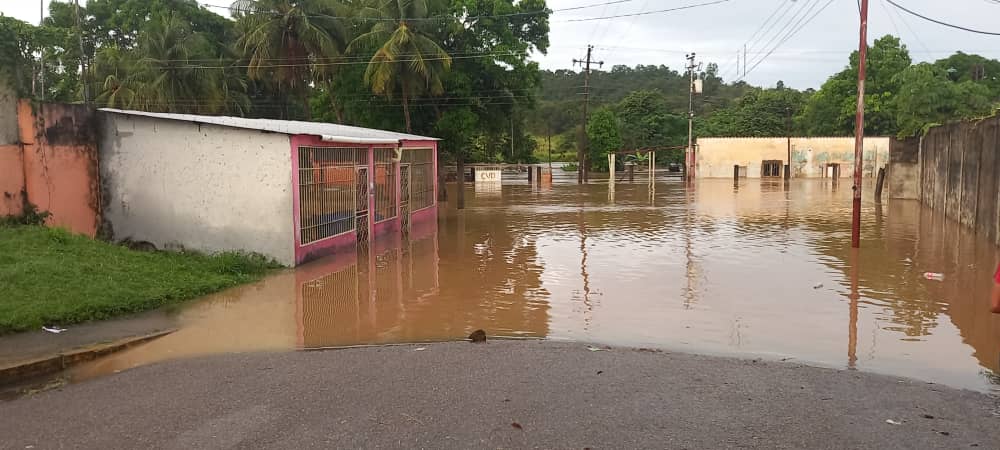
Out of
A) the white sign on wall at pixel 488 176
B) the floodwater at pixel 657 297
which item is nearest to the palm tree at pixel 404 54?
the floodwater at pixel 657 297

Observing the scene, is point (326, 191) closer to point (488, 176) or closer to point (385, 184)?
point (385, 184)

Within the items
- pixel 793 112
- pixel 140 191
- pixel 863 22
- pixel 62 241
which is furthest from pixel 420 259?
pixel 793 112

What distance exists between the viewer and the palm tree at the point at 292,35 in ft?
105

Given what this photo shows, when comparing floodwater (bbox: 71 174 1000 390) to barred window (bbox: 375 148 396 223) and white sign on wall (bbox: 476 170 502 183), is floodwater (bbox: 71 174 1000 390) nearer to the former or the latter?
barred window (bbox: 375 148 396 223)

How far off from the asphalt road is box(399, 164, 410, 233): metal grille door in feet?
43.1

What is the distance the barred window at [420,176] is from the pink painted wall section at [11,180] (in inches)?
414

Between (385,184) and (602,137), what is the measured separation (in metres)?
47.6

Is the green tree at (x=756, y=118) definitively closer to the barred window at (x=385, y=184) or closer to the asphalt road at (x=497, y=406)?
the barred window at (x=385, y=184)

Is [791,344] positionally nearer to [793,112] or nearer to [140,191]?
[140,191]

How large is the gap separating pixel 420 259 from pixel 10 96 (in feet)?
26.2

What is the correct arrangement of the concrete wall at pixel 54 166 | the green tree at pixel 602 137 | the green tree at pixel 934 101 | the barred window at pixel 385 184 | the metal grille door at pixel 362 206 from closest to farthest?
the concrete wall at pixel 54 166 → the metal grille door at pixel 362 206 → the barred window at pixel 385 184 → the green tree at pixel 934 101 → the green tree at pixel 602 137

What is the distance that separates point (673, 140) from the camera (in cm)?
7362

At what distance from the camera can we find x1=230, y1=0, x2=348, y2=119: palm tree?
31923mm

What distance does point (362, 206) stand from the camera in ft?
58.6
